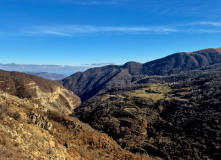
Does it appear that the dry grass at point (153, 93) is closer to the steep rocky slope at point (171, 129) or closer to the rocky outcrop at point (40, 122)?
the steep rocky slope at point (171, 129)

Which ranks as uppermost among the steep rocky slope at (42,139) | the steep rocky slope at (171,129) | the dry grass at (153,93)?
the steep rocky slope at (42,139)

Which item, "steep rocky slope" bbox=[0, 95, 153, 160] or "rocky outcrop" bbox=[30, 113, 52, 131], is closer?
"steep rocky slope" bbox=[0, 95, 153, 160]

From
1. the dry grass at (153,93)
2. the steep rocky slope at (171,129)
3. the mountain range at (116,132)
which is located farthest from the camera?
Answer: the dry grass at (153,93)

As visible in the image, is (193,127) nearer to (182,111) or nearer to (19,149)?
(182,111)

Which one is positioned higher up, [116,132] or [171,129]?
[171,129]

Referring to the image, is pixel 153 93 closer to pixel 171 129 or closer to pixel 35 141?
pixel 171 129

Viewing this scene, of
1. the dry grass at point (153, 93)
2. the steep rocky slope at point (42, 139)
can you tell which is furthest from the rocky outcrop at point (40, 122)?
the dry grass at point (153, 93)

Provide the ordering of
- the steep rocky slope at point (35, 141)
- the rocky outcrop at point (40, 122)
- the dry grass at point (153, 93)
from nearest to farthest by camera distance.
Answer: the steep rocky slope at point (35, 141) < the rocky outcrop at point (40, 122) < the dry grass at point (153, 93)

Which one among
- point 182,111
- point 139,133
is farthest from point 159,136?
point 182,111

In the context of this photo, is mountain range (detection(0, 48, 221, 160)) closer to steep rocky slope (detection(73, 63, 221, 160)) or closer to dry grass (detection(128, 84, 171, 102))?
steep rocky slope (detection(73, 63, 221, 160))

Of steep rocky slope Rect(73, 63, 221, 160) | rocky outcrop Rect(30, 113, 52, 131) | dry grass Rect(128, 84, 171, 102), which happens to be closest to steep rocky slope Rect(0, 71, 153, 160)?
rocky outcrop Rect(30, 113, 52, 131)

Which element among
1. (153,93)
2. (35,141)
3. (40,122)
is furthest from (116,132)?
(153,93)

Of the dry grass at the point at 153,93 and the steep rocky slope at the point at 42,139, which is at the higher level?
the steep rocky slope at the point at 42,139
